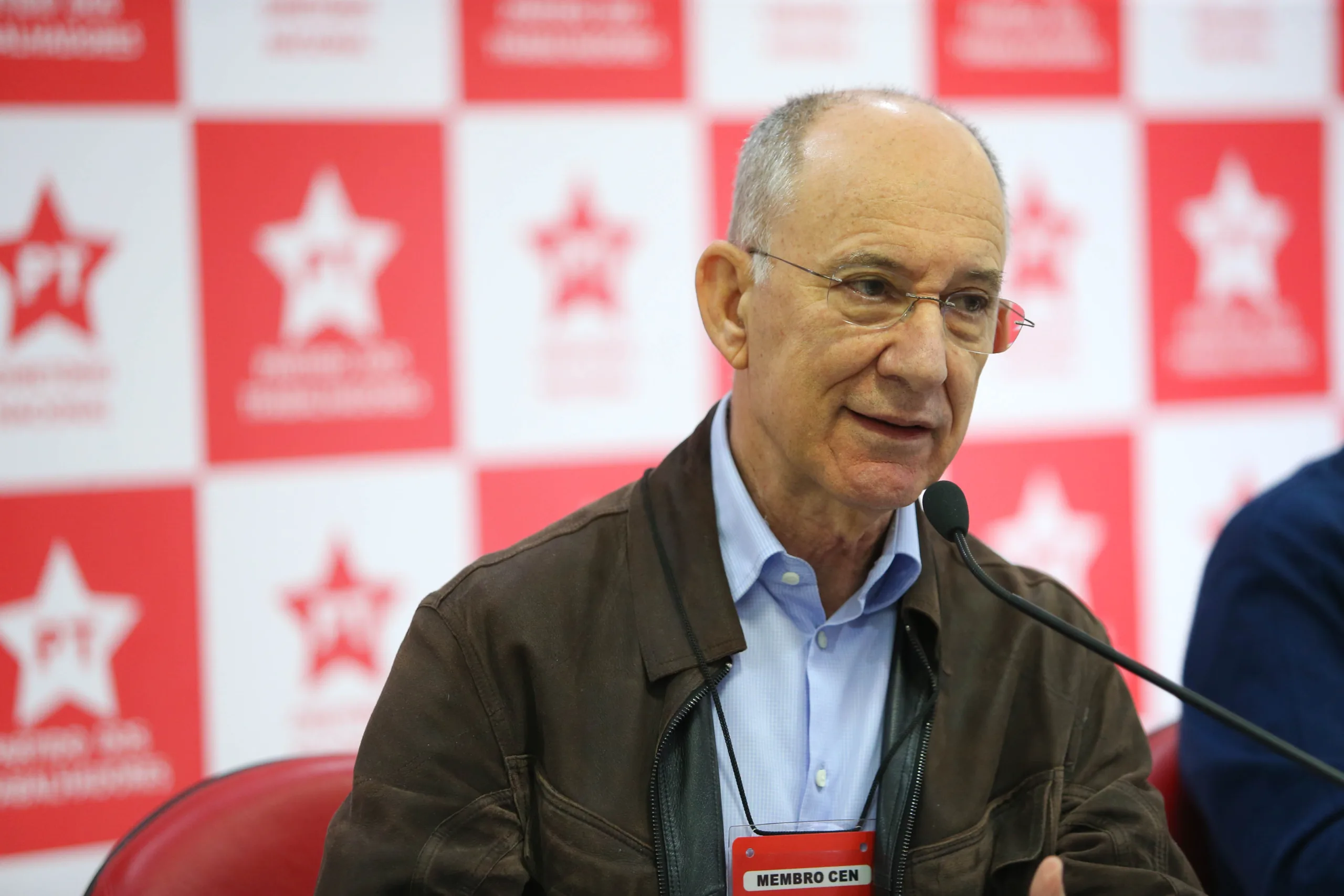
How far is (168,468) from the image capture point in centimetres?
225

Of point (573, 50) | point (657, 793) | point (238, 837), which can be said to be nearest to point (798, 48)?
point (573, 50)

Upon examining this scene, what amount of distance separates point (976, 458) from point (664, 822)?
172 centimetres

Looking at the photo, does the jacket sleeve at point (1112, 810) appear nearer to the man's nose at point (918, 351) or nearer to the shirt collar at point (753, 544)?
the shirt collar at point (753, 544)

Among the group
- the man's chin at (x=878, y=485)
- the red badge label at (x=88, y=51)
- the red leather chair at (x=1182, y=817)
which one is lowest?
the red leather chair at (x=1182, y=817)

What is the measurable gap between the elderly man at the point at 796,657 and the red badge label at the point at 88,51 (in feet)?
4.89

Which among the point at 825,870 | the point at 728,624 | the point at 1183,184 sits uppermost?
the point at 1183,184

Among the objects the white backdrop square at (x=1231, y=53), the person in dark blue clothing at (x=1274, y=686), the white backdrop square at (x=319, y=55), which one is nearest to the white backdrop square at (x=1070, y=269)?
the white backdrop square at (x=1231, y=53)

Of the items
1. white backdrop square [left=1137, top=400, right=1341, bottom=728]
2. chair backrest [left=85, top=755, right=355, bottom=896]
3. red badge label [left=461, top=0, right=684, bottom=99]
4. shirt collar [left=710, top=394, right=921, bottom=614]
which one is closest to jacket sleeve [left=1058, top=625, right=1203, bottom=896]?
shirt collar [left=710, top=394, right=921, bottom=614]

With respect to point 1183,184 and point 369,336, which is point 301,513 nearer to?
point 369,336

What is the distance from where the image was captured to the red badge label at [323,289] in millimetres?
2270

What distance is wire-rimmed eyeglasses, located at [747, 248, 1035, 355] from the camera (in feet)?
3.92

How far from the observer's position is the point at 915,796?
1214 millimetres

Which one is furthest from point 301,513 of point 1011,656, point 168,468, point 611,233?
point 1011,656

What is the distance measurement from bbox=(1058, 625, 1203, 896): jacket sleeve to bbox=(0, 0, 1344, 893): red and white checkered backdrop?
1330 millimetres
